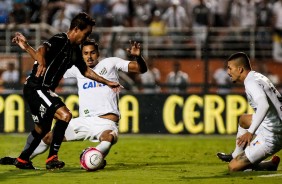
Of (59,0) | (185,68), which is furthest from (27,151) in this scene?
(59,0)

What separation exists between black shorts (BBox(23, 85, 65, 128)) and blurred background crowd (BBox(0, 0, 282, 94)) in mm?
10676

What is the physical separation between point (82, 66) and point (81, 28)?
31.2 inches

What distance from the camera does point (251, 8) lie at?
A: 79.6 ft

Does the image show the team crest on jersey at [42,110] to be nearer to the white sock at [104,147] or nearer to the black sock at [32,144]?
the black sock at [32,144]

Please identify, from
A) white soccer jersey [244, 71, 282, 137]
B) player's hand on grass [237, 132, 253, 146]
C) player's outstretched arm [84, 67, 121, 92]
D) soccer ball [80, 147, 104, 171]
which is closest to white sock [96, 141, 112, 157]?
soccer ball [80, 147, 104, 171]

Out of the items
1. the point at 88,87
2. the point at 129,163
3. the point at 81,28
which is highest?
the point at 81,28

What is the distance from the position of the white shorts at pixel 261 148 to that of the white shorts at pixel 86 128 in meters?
2.23

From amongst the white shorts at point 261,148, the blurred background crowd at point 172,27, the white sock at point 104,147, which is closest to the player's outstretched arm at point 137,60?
the white sock at point 104,147

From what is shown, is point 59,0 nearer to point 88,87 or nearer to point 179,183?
point 88,87

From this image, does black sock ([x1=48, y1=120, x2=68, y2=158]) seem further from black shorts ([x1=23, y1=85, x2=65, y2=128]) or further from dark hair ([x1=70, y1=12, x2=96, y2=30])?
dark hair ([x1=70, y1=12, x2=96, y2=30])

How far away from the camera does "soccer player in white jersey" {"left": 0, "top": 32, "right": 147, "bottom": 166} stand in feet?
42.9

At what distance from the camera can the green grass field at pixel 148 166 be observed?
37.3 feet

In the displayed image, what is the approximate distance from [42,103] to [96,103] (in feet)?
4.95

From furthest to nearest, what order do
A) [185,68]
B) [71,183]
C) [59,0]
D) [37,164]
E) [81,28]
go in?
[59,0] → [185,68] → [37,164] → [81,28] → [71,183]
